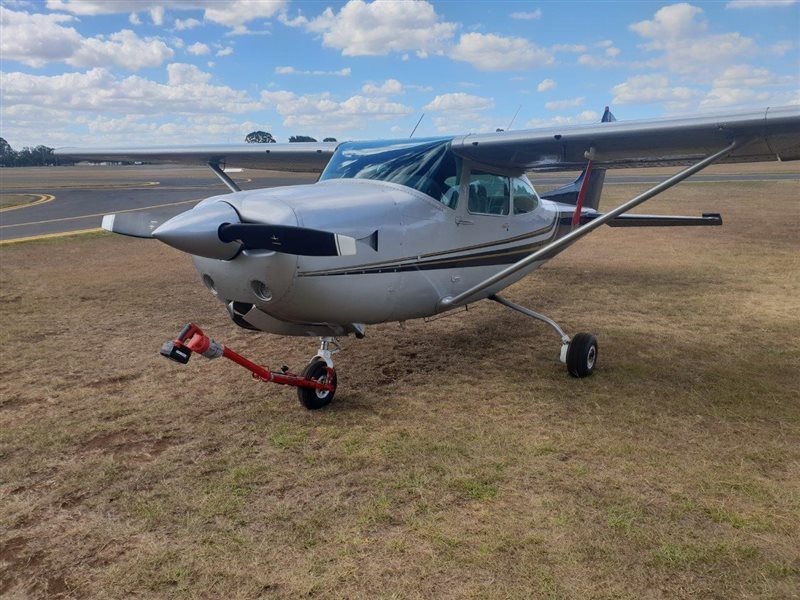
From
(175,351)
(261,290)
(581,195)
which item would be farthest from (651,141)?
(175,351)

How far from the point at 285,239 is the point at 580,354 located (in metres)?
3.28

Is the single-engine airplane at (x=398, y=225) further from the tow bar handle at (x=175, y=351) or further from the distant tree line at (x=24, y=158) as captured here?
the distant tree line at (x=24, y=158)

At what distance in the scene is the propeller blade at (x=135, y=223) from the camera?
4348 mm

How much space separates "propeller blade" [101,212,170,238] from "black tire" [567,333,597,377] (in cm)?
385

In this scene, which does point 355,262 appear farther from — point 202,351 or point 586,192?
point 586,192

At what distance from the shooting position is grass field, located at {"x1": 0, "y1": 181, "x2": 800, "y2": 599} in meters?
2.91

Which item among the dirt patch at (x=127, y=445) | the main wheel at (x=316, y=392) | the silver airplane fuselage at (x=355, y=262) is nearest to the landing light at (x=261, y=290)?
the silver airplane fuselage at (x=355, y=262)

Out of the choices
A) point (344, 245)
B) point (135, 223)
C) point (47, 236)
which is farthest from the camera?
point (47, 236)

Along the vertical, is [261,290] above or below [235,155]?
below

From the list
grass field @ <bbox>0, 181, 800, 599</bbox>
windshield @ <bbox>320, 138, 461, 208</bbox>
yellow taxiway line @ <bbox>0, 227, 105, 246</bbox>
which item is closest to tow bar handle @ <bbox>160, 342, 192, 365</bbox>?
grass field @ <bbox>0, 181, 800, 599</bbox>

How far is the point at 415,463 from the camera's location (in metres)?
4.01

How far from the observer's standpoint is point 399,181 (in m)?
5.15

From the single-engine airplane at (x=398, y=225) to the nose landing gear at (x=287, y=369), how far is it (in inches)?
0.5

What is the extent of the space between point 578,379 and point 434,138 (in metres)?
2.74
